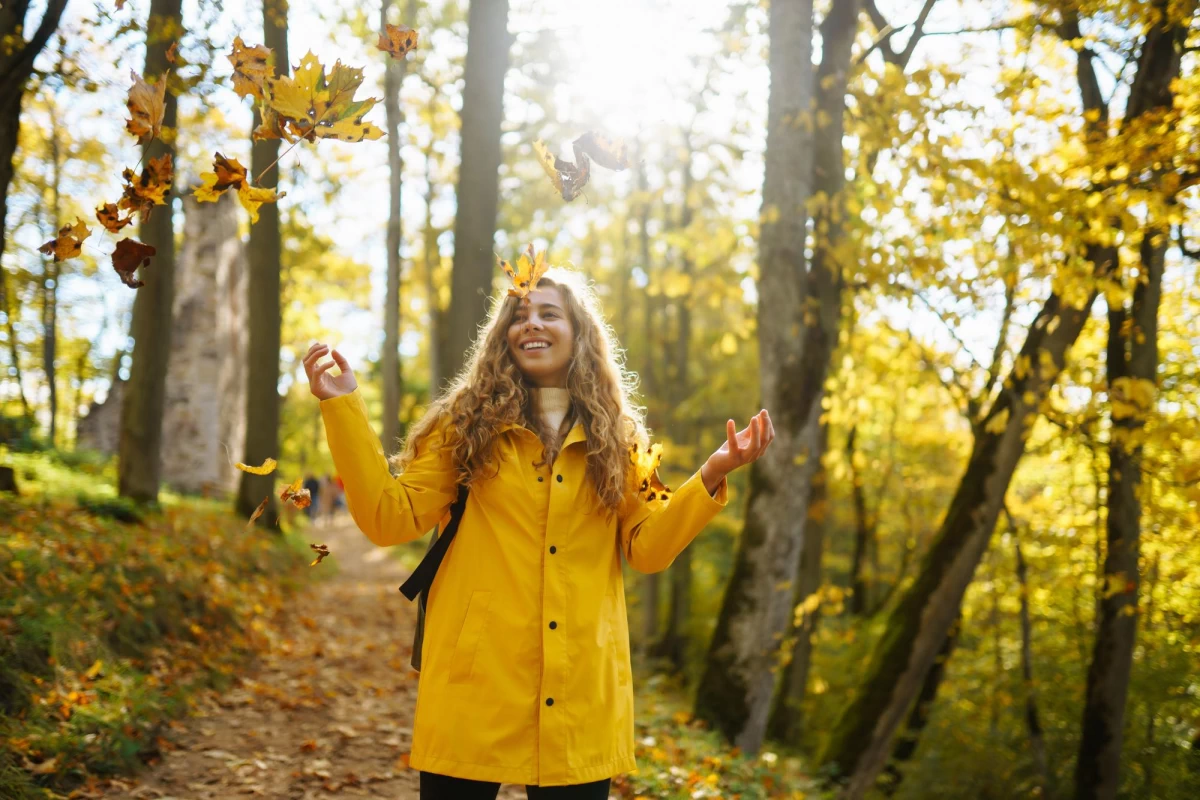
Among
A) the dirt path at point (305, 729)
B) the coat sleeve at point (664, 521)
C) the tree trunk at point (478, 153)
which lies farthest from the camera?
the tree trunk at point (478, 153)

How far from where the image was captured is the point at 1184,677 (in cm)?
929

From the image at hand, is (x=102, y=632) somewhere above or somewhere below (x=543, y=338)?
below

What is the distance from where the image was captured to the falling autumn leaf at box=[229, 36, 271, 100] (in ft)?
8.11

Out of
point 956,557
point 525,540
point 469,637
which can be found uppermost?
point 525,540

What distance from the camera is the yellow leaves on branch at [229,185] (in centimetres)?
245

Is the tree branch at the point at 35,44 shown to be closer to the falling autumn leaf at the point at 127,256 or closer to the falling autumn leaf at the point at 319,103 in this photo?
the falling autumn leaf at the point at 127,256

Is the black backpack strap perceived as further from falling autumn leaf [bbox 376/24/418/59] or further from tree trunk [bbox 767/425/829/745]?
tree trunk [bbox 767/425/829/745]

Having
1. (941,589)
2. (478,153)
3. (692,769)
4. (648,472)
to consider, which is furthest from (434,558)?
(941,589)

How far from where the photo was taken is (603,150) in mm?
2904

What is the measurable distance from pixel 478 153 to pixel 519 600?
13.1ft

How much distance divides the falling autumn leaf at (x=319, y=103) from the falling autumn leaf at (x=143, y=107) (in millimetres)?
287

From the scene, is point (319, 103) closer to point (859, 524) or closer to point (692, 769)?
point (692, 769)

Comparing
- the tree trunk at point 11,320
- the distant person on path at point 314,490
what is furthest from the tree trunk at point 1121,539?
the distant person on path at point 314,490

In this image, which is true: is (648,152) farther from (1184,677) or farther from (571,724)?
(571,724)
